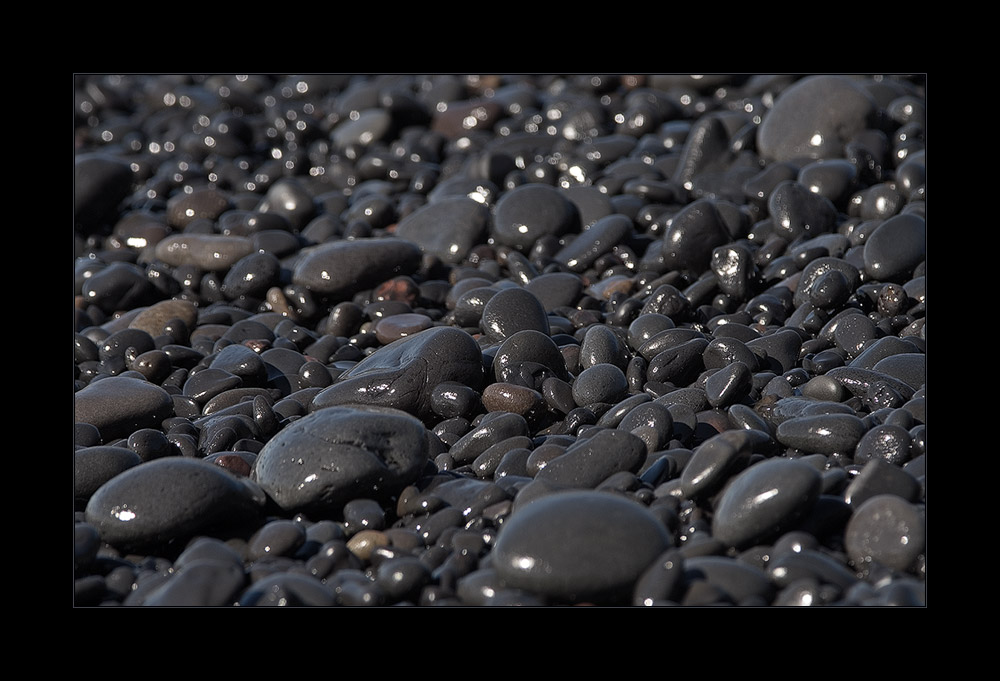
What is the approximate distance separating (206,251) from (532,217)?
2.14 m

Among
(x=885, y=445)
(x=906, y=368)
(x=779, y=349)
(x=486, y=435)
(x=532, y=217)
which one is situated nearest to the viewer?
(x=885, y=445)

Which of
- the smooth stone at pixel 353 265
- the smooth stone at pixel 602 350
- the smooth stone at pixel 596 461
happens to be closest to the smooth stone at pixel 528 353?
the smooth stone at pixel 602 350

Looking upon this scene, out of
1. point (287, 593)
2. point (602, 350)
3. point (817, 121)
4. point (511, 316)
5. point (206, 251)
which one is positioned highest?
point (817, 121)

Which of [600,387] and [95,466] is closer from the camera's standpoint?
[95,466]

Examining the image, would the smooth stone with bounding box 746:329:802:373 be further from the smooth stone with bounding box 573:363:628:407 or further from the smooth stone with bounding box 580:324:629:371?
the smooth stone with bounding box 573:363:628:407

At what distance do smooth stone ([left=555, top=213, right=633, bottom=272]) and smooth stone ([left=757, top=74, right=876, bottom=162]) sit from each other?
155cm

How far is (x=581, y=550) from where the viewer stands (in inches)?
115

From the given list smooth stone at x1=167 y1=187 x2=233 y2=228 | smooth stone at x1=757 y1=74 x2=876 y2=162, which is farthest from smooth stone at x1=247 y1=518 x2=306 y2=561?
smooth stone at x1=757 y1=74 x2=876 y2=162

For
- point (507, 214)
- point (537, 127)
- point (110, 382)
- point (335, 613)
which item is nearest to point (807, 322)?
point (507, 214)

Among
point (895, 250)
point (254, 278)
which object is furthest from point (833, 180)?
point (254, 278)

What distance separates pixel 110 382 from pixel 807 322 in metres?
3.37

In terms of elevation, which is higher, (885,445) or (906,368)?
(906,368)

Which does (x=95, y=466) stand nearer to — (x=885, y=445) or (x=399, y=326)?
(x=399, y=326)

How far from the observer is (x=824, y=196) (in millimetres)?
6332
